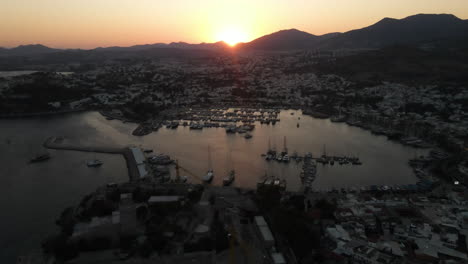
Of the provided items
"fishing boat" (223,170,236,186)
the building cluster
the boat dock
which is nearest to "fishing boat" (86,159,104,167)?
the boat dock

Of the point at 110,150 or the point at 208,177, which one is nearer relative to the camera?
the point at 208,177

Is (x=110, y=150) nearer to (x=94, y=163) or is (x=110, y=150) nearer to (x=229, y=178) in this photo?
(x=94, y=163)

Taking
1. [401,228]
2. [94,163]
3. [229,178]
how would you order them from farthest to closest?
[94,163] → [229,178] → [401,228]

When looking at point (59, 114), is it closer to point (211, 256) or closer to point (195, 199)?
point (195, 199)

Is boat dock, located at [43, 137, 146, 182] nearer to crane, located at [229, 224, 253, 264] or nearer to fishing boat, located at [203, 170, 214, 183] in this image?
fishing boat, located at [203, 170, 214, 183]

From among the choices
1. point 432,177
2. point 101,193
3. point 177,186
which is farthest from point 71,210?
point 432,177

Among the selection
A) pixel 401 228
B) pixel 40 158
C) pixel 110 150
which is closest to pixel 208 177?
pixel 110 150

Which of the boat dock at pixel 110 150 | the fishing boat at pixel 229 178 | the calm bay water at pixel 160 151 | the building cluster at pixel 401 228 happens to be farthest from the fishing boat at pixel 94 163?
the building cluster at pixel 401 228
